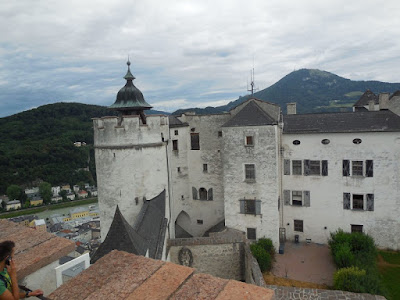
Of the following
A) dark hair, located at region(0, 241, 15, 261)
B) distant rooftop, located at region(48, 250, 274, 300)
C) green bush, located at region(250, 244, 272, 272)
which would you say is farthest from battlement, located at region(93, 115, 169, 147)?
dark hair, located at region(0, 241, 15, 261)

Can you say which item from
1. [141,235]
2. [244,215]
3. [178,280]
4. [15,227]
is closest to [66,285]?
[178,280]

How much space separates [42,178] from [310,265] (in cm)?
11007

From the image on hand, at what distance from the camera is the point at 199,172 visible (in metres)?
27.0

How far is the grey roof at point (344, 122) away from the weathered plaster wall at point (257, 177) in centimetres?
326

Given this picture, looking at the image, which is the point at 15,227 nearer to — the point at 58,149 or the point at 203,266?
the point at 203,266

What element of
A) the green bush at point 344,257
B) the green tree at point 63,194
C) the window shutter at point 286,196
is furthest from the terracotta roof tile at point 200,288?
the green tree at point 63,194

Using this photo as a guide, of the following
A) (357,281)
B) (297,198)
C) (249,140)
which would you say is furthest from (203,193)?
(357,281)

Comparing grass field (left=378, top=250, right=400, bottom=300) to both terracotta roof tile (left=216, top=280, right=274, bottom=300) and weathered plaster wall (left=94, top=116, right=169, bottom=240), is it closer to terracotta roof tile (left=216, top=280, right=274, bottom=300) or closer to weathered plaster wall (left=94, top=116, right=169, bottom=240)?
weathered plaster wall (left=94, top=116, right=169, bottom=240)

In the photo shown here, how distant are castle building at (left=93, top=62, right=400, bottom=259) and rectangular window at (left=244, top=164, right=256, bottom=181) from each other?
0.25 ft

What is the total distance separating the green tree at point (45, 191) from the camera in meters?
97.6

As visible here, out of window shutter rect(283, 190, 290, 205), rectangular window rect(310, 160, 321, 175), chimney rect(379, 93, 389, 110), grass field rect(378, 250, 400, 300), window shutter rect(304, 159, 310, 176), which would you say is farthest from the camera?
chimney rect(379, 93, 389, 110)

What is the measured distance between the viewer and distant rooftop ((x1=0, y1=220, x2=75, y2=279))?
5.16 metres

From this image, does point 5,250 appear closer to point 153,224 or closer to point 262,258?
point 153,224

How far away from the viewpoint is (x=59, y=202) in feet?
337
